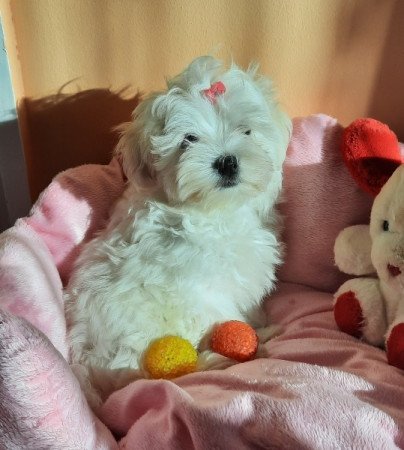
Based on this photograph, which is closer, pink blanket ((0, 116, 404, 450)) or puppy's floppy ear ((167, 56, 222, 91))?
pink blanket ((0, 116, 404, 450))

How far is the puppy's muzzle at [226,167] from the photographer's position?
131cm

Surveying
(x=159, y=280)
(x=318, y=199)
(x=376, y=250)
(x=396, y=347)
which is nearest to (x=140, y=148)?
(x=159, y=280)

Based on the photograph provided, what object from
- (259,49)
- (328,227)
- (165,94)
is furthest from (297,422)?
(259,49)

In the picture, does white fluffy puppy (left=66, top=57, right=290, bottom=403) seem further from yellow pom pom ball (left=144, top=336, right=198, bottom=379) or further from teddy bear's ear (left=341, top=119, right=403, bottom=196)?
teddy bear's ear (left=341, top=119, right=403, bottom=196)

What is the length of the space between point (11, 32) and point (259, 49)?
0.72 metres

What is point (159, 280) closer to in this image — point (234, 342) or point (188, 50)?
point (234, 342)

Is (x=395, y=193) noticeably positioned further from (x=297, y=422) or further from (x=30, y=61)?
(x=30, y=61)

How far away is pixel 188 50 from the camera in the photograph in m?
1.61

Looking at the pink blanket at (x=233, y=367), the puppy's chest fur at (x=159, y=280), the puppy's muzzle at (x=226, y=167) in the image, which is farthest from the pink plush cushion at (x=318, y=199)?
the puppy's muzzle at (x=226, y=167)

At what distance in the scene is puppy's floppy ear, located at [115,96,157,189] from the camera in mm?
1359

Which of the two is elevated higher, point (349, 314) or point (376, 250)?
point (376, 250)

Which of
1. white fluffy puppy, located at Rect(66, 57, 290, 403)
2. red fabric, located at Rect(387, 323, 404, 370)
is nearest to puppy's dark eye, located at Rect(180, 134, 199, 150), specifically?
white fluffy puppy, located at Rect(66, 57, 290, 403)

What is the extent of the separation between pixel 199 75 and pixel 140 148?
0.23 meters

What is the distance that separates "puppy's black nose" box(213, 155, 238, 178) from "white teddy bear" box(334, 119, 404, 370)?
1.10 feet
